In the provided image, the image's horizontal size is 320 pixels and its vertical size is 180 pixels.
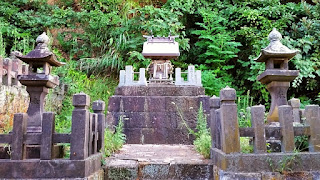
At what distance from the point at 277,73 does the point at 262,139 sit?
4.57 ft

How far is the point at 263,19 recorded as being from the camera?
11.2 m

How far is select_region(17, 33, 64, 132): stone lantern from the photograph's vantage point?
152 inches

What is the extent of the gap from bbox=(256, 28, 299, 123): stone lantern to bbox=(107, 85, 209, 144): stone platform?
281cm

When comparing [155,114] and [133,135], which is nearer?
[133,135]

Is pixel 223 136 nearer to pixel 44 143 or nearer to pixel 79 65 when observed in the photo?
pixel 44 143

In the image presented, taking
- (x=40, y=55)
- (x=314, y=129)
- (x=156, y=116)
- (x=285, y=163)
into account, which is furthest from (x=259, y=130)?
(x=156, y=116)

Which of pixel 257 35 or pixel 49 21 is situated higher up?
pixel 49 21

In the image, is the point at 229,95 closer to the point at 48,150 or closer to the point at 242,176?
the point at 242,176

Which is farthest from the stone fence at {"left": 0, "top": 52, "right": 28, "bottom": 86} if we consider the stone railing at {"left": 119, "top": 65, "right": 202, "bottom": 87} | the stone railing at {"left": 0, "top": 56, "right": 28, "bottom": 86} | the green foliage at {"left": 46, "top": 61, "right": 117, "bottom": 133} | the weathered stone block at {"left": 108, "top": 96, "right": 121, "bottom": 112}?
the stone railing at {"left": 119, "top": 65, "right": 202, "bottom": 87}

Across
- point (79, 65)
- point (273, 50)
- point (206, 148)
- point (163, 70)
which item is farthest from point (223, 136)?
point (79, 65)

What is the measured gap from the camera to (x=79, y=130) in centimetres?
278

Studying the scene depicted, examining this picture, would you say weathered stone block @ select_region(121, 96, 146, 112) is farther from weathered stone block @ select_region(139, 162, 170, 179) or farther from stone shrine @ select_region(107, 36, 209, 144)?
weathered stone block @ select_region(139, 162, 170, 179)

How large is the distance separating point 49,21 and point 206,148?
36.6 feet

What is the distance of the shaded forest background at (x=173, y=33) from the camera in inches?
410
